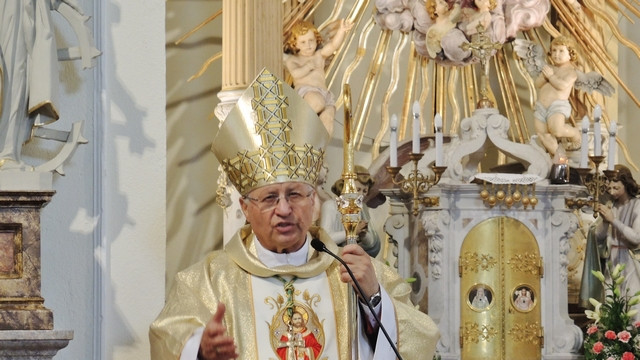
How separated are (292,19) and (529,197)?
8.40 ft

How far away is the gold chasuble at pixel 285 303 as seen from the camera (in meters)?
5.43

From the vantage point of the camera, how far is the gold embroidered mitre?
5551 mm

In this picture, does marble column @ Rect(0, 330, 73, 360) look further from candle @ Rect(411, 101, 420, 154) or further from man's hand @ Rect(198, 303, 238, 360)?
candle @ Rect(411, 101, 420, 154)

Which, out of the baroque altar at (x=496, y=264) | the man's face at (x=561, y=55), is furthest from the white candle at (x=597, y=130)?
the man's face at (x=561, y=55)

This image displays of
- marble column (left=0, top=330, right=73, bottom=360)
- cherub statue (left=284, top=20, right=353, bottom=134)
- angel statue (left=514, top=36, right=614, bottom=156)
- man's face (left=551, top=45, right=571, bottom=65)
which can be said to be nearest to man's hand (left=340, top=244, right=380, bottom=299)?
marble column (left=0, top=330, right=73, bottom=360)

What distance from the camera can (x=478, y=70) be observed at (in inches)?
493

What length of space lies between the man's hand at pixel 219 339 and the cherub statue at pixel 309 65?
6.25 m

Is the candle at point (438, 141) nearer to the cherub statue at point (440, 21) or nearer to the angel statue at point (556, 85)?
the cherub statue at point (440, 21)

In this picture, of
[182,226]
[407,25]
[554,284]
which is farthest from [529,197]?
[182,226]

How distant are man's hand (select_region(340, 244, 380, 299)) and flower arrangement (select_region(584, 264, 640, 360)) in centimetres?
429

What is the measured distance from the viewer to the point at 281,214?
211 inches

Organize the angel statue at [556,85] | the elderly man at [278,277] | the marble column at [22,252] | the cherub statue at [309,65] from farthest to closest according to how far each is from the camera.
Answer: the angel statue at [556,85]
the cherub statue at [309,65]
the marble column at [22,252]
the elderly man at [278,277]

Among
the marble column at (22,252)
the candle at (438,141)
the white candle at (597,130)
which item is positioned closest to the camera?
the marble column at (22,252)

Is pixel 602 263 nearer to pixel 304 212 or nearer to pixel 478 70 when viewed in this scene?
pixel 478 70
